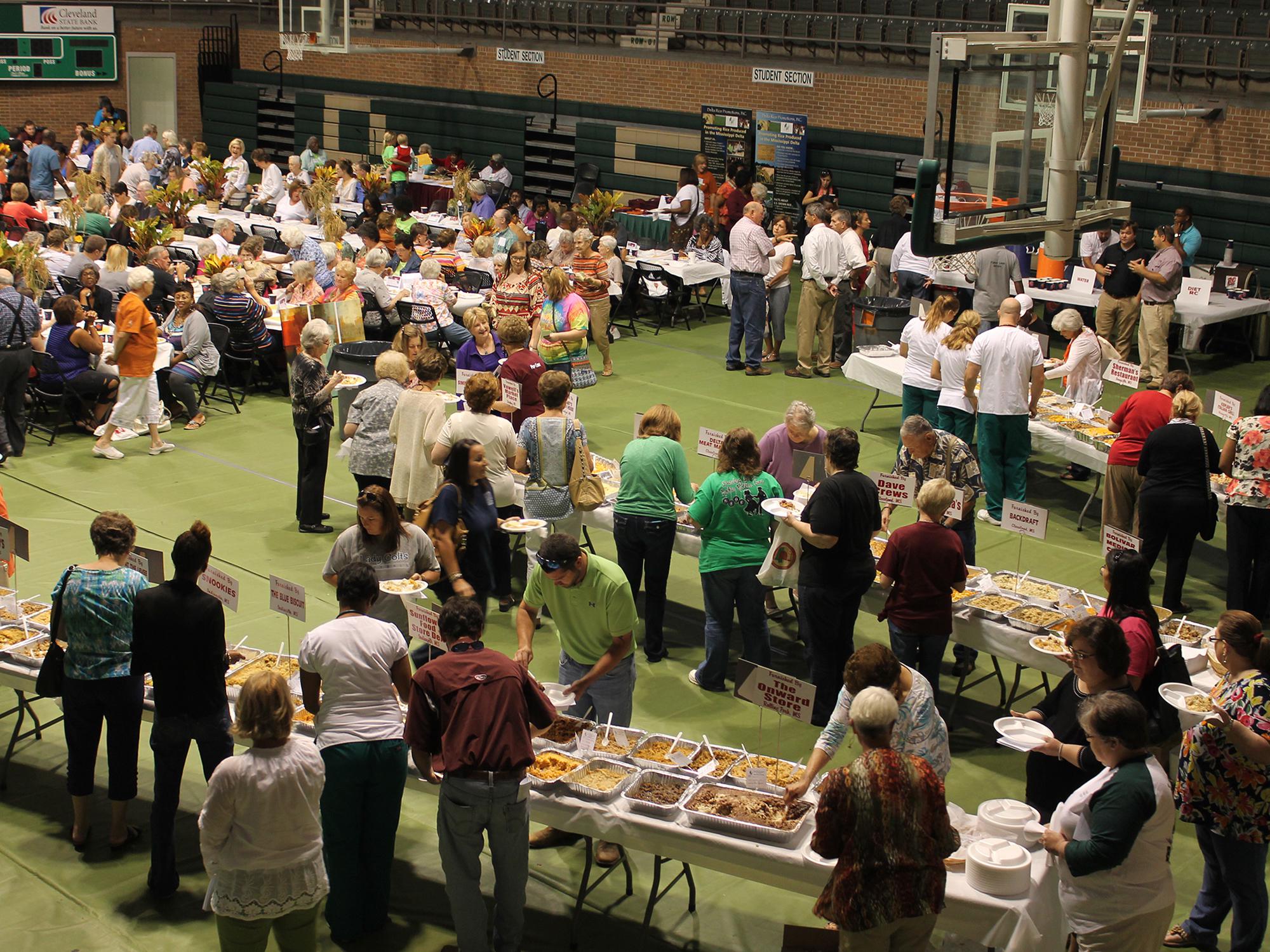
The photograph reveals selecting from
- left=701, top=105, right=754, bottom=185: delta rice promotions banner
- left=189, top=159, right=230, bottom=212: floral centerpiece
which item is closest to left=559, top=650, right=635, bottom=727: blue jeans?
left=189, top=159, right=230, bottom=212: floral centerpiece

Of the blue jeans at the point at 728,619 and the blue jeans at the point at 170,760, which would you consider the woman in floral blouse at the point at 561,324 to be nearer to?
the blue jeans at the point at 728,619

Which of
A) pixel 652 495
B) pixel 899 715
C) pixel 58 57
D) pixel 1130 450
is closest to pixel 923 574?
pixel 652 495

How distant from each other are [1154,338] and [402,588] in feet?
32.2

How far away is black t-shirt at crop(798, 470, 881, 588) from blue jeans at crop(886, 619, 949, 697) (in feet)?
1.13

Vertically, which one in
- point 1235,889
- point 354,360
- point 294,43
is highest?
point 294,43

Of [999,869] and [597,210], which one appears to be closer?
[999,869]

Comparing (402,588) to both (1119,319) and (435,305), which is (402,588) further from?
(1119,319)

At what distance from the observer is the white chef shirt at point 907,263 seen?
1346 cm

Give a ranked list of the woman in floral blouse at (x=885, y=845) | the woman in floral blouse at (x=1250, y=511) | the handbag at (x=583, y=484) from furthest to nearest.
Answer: the handbag at (x=583, y=484), the woman in floral blouse at (x=1250, y=511), the woman in floral blouse at (x=885, y=845)

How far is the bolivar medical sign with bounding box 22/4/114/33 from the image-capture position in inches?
1065

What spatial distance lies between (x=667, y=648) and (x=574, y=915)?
2768mm

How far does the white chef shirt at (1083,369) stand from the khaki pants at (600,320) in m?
4.56

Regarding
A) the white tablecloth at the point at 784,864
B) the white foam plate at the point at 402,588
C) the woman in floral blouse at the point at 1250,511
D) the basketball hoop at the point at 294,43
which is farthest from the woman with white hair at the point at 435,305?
the basketball hoop at the point at 294,43

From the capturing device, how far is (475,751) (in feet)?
14.5
